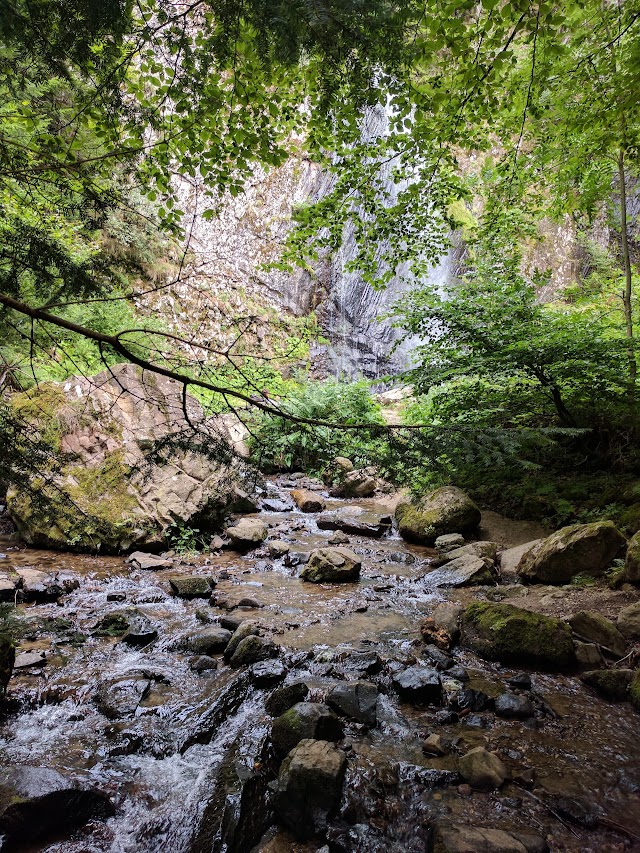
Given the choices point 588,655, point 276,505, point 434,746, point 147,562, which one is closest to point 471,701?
point 434,746

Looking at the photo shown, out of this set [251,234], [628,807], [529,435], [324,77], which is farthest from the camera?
[251,234]

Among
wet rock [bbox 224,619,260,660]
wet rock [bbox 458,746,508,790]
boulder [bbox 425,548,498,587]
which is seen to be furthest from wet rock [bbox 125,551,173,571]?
wet rock [bbox 458,746,508,790]

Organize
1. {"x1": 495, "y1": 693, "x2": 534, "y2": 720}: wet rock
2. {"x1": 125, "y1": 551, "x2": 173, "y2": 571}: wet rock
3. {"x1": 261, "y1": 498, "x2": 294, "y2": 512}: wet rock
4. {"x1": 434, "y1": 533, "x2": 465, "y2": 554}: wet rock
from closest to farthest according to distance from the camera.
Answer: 1. {"x1": 495, "y1": 693, "x2": 534, "y2": 720}: wet rock
2. {"x1": 125, "y1": 551, "x2": 173, "y2": 571}: wet rock
3. {"x1": 434, "y1": 533, "x2": 465, "y2": 554}: wet rock
4. {"x1": 261, "y1": 498, "x2": 294, "y2": 512}: wet rock

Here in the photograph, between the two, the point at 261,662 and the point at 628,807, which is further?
the point at 261,662

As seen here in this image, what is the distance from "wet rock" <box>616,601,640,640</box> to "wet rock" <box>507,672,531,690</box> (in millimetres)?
1190

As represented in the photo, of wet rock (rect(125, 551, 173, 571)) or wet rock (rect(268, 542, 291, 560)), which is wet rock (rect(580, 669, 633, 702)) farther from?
wet rock (rect(125, 551, 173, 571))

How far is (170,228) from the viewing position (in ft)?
13.3

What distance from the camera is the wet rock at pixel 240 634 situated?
4359 mm

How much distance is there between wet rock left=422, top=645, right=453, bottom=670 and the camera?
158 inches

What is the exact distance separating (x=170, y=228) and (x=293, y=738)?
4487mm

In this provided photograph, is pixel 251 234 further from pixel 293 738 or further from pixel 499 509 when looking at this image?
pixel 293 738

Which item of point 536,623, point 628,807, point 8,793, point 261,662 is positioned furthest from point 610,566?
point 8,793

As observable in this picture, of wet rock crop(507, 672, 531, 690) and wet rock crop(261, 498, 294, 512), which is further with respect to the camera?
wet rock crop(261, 498, 294, 512)

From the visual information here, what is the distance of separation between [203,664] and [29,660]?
64.1 inches
